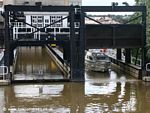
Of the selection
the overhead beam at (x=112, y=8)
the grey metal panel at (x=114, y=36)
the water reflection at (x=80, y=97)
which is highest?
the overhead beam at (x=112, y=8)

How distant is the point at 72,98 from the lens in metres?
26.0

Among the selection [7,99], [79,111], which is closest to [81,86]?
[7,99]

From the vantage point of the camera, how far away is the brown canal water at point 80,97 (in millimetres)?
22500

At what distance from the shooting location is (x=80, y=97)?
26.2m

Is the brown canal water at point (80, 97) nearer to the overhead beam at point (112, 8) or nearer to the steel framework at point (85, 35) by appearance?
the steel framework at point (85, 35)

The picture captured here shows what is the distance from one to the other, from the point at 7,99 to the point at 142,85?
33.5 ft

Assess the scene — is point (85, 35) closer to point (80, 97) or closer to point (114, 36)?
point (114, 36)

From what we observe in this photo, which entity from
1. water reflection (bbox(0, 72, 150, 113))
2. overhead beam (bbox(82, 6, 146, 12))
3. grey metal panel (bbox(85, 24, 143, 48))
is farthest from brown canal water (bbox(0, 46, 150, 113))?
overhead beam (bbox(82, 6, 146, 12))

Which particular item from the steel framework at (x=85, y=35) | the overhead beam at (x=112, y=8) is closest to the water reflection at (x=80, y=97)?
the steel framework at (x=85, y=35)

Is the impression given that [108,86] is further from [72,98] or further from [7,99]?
[7,99]

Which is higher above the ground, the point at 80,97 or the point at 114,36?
the point at 114,36

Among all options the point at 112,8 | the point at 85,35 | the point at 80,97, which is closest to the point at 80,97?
the point at 80,97

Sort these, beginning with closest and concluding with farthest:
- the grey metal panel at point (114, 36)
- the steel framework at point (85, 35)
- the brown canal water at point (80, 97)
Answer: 1. the brown canal water at point (80, 97)
2. the steel framework at point (85, 35)
3. the grey metal panel at point (114, 36)

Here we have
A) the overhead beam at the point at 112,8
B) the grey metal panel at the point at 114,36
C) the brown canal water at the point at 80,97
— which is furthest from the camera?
the grey metal panel at the point at 114,36
